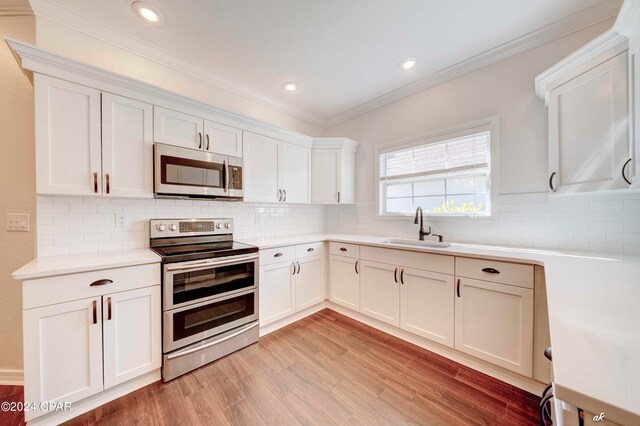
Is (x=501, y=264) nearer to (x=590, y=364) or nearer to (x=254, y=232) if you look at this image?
(x=590, y=364)

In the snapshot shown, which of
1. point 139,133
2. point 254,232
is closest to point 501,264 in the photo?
point 254,232

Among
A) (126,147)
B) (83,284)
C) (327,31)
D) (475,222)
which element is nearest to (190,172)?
(126,147)

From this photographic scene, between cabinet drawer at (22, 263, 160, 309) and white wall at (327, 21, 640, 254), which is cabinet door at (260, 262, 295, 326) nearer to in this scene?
cabinet drawer at (22, 263, 160, 309)

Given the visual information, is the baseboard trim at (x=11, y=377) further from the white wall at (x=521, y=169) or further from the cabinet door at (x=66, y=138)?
the white wall at (x=521, y=169)

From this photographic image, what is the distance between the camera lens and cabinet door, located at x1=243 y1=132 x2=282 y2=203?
263cm

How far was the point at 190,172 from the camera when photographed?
2.13m

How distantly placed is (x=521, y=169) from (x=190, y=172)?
10.2 feet

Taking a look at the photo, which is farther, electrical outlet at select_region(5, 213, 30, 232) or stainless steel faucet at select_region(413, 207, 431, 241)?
stainless steel faucet at select_region(413, 207, 431, 241)

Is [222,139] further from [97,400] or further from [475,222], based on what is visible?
[475,222]

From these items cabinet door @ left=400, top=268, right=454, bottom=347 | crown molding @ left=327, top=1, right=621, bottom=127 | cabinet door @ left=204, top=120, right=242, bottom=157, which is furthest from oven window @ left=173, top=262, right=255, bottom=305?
crown molding @ left=327, top=1, right=621, bottom=127

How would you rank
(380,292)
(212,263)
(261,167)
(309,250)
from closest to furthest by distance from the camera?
(212,263)
(380,292)
(261,167)
(309,250)

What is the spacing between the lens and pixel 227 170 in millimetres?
2377

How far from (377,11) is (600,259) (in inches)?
95.7

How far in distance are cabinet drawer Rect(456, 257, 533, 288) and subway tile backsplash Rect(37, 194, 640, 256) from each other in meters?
0.60
